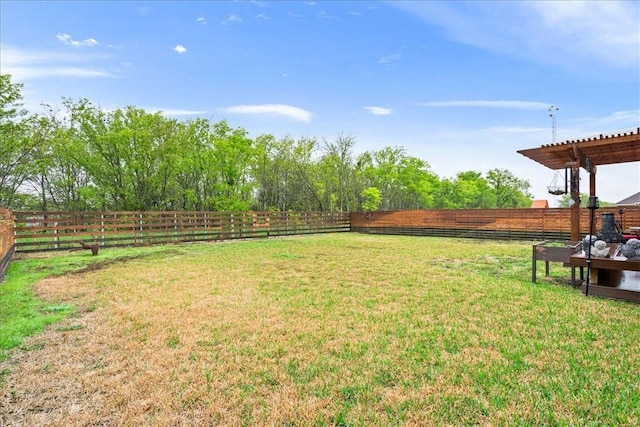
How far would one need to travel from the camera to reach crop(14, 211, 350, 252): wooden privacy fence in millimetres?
9484

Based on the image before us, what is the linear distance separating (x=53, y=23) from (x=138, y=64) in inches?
186

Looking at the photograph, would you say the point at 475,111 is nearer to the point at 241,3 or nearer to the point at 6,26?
the point at 241,3

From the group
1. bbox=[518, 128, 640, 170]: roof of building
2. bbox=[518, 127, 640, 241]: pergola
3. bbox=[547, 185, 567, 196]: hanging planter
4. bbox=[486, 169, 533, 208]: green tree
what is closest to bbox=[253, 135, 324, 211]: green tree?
bbox=[547, 185, 567, 196]: hanging planter

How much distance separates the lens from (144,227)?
1174cm

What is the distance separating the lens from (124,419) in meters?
1.76

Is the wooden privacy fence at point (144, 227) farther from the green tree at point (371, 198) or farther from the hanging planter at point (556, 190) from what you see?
the hanging planter at point (556, 190)

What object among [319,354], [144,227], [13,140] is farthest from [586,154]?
[13,140]

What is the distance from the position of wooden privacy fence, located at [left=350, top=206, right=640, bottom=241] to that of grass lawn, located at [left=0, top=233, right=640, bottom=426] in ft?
26.2

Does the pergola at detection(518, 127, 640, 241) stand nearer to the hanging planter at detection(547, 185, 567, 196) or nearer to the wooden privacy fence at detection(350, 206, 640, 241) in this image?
the hanging planter at detection(547, 185, 567, 196)

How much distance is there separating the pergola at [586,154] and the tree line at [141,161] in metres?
15.2

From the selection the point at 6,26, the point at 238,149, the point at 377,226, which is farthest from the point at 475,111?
the point at 6,26

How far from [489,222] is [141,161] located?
16.8 m

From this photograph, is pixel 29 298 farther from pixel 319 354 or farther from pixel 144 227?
pixel 144 227

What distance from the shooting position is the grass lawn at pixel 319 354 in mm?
1803
